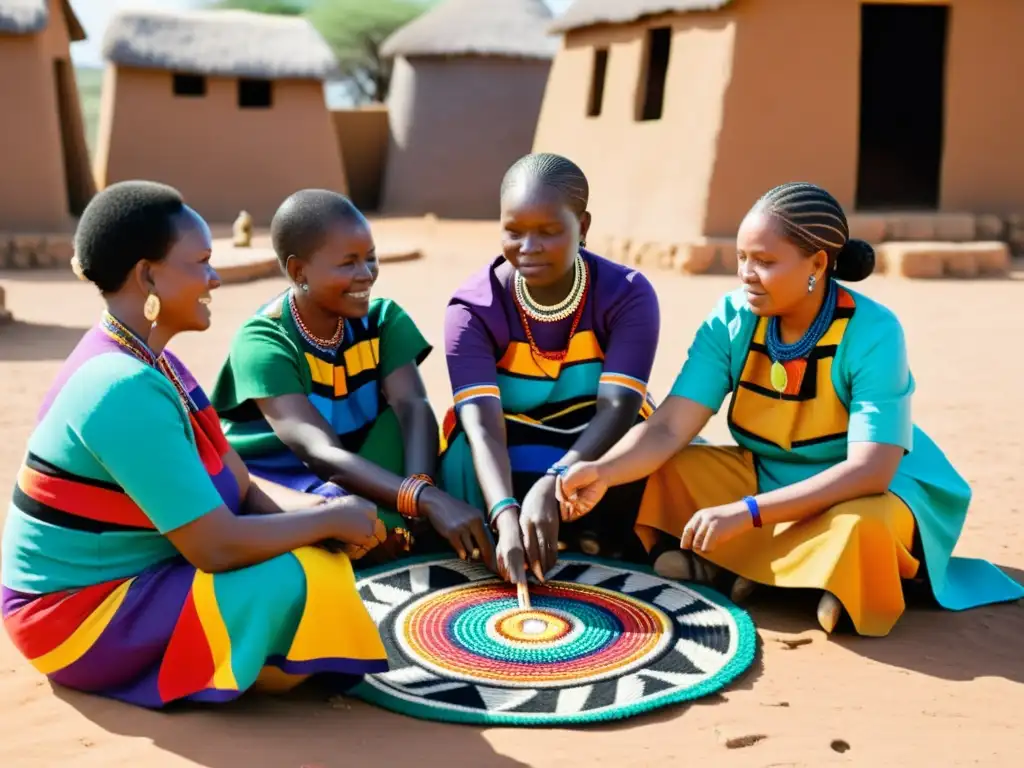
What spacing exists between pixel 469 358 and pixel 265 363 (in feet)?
2.03

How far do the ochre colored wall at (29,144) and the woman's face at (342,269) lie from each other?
10905 millimetres

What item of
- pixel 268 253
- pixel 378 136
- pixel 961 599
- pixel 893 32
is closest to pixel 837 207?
pixel 961 599

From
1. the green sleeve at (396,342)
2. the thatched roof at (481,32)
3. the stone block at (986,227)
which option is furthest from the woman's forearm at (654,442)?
the thatched roof at (481,32)

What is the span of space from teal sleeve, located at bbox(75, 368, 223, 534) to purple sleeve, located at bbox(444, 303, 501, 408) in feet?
4.11

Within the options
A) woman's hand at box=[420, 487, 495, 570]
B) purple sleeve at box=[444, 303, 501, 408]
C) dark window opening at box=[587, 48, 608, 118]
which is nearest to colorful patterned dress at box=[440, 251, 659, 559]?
purple sleeve at box=[444, 303, 501, 408]

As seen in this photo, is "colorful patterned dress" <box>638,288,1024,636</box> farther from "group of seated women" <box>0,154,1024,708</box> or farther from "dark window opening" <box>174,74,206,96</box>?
"dark window opening" <box>174,74,206,96</box>

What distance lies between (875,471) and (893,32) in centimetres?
1216

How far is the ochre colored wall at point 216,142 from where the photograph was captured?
16641 mm

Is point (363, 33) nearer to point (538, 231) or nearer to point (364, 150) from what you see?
point (364, 150)

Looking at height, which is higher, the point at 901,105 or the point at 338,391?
the point at 901,105

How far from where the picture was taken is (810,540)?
3.25 meters

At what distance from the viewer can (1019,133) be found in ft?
40.1

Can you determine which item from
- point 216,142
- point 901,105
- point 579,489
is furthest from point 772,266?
point 216,142

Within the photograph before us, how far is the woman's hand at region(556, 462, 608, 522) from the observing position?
3.29 meters
